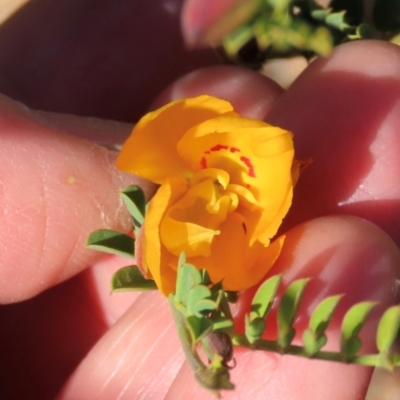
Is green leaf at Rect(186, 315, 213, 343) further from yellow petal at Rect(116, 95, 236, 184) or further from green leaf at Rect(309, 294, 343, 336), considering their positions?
yellow petal at Rect(116, 95, 236, 184)

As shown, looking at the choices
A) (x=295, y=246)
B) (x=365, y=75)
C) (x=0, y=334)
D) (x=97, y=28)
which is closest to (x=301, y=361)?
(x=295, y=246)

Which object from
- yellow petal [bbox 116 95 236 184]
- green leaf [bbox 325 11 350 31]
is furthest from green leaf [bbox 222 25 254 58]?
green leaf [bbox 325 11 350 31]

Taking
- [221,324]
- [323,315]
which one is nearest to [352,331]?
[323,315]

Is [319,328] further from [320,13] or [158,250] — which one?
[320,13]

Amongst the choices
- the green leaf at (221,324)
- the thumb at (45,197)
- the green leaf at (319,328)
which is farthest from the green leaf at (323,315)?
the thumb at (45,197)

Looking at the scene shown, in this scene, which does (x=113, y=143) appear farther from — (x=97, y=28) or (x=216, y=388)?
(x=216, y=388)
